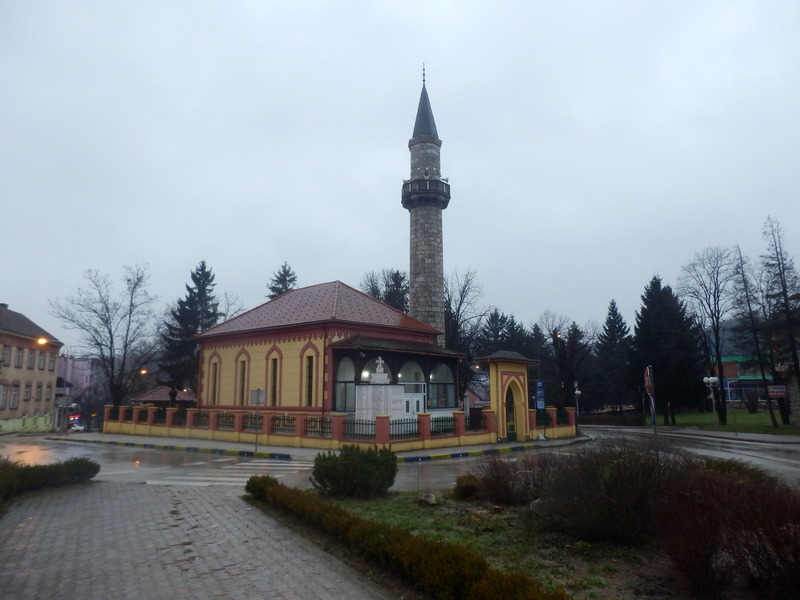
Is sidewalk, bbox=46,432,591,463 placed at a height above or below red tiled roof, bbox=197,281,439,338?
below

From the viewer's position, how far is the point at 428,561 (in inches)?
216

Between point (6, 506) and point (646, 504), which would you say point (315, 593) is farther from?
point (6, 506)

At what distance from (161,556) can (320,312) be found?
22.5 m

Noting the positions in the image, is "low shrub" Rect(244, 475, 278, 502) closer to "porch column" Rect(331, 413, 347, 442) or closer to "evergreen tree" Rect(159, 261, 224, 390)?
"porch column" Rect(331, 413, 347, 442)

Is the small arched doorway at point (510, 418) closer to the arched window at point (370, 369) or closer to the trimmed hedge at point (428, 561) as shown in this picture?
the arched window at point (370, 369)

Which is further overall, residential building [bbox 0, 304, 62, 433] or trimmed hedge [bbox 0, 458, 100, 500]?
residential building [bbox 0, 304, 62, 433]

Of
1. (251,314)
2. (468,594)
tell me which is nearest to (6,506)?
(468,594)

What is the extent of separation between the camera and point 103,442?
27750mm

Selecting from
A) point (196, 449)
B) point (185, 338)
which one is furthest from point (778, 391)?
point (185, 338)

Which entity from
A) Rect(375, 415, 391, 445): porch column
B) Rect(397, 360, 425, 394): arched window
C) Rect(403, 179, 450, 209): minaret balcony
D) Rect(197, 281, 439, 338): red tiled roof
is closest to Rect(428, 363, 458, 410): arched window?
Rect(397, 360, 425, 394): arched window

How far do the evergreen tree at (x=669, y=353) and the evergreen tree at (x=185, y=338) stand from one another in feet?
128

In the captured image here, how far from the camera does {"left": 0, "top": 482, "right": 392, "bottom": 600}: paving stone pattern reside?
5809mm

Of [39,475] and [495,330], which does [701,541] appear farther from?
[495,330]

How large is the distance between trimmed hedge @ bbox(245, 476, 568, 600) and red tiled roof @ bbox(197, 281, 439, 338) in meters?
A: 20.3
